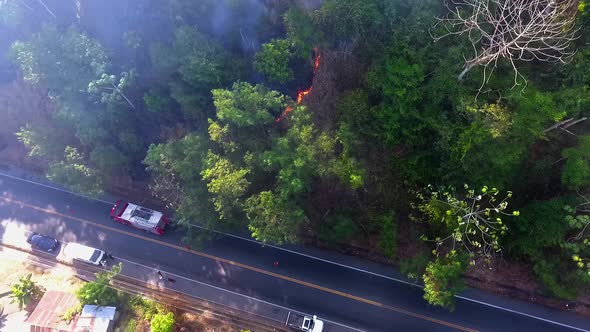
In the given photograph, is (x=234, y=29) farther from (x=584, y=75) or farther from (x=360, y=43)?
(x=584, y=75)

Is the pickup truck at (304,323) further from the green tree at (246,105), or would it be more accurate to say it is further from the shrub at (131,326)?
the green tree at (246,105)

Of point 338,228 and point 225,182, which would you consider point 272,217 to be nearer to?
point 225,182

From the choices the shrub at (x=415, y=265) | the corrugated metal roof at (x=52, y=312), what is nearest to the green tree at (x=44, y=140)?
the corrugated metal roof at (x=52, y=312)

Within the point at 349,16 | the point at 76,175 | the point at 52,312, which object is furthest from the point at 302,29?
the point at 52,312

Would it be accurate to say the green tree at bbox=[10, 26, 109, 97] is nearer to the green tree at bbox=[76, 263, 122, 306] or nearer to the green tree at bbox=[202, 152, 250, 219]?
the green tree at bbox=[202, 152, 250, 219]

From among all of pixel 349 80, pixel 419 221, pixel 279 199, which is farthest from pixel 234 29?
pixel 419 221
